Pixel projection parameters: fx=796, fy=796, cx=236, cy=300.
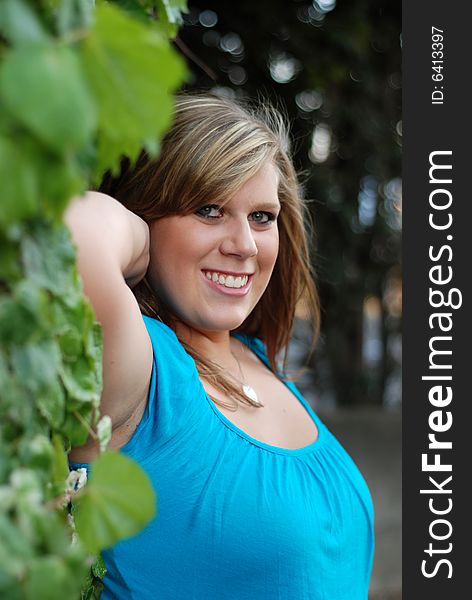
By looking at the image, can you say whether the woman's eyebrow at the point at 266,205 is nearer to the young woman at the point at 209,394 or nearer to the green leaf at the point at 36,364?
the young woman at the point at 209,394

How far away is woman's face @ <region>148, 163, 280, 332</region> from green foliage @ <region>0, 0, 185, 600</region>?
2.17 feet

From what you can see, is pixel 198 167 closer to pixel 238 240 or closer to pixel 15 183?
pixel 238 240

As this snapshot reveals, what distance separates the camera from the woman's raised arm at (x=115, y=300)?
900 millimetres

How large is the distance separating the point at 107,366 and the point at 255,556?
422mm

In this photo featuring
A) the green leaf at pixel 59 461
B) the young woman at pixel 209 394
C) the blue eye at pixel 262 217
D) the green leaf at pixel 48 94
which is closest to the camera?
the green leaf at pixel 48 94

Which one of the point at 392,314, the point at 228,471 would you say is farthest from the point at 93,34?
the point at 392,314

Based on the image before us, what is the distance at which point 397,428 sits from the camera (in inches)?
180

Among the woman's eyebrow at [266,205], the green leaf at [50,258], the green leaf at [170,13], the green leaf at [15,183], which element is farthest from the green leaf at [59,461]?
the woman's eyebrow at [266,205]

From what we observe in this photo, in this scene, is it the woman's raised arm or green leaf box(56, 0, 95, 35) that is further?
the woman's raised arm

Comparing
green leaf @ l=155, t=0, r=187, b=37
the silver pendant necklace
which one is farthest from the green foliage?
the silver pendant necklace

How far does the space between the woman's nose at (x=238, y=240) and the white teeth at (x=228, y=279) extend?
1.6 inches

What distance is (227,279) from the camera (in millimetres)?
1397

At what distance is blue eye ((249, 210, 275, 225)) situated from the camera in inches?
57.2

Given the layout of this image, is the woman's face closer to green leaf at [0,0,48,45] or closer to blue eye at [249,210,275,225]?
blue eye at [249,210,275,225]
